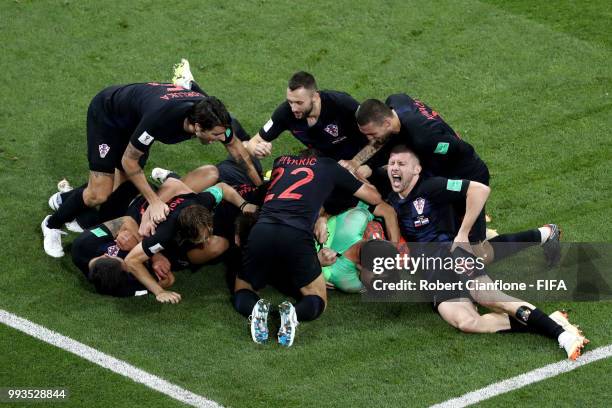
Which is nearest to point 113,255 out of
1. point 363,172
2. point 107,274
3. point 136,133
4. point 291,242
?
point 107,274

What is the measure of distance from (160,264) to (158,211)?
463 millimetres

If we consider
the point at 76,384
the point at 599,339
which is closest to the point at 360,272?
the point at 599,339

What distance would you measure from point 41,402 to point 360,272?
2837 mm

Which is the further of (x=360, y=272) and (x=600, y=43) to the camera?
(x=600, y=43)

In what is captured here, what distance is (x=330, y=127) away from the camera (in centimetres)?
898

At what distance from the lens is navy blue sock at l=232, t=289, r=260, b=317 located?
8086 mm

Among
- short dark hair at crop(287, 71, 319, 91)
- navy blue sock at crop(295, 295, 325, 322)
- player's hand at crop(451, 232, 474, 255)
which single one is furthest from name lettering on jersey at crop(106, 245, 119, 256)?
player's hand at crop(451, 232, 474, 255)

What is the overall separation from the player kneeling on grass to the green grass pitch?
0.14m

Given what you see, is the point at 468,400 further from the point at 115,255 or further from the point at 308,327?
the point at 115,255

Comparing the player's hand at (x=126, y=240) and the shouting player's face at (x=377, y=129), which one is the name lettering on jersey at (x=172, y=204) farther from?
the shouting player's face at (x=377, y=129)

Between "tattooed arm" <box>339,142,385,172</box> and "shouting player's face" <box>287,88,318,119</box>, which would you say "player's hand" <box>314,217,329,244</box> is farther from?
"shouting player's face" <box>287,88,318,119</box>

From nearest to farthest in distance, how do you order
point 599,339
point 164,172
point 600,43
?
1. point 599,339
2. point 164,172
3. point 600,43

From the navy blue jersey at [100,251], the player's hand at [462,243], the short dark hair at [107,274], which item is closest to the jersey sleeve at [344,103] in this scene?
the player's hand at [462,243]

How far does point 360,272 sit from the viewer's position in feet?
27.7
